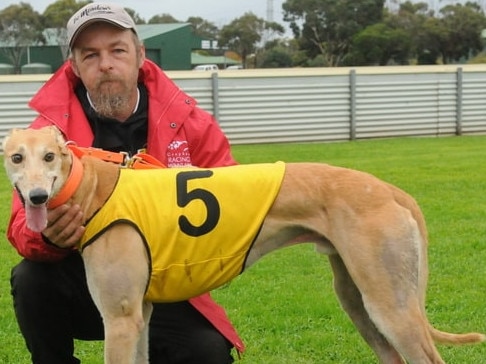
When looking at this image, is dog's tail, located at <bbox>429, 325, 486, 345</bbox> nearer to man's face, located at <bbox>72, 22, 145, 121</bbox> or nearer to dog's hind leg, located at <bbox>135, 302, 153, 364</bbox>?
dog's hind leg, located at <bbox>135, 302, 153, 364</bbox>

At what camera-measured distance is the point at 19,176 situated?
3.35m

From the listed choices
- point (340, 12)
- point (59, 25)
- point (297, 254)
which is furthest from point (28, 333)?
point (340, 12)

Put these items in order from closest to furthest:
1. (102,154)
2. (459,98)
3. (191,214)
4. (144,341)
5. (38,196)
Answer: (38,196)
(191,214)
(102,154)
(144,341)
(459,98)

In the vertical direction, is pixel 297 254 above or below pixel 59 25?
below

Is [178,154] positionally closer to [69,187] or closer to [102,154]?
[102,154]

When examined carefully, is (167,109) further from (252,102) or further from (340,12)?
(340,12)

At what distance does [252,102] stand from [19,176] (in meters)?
15.5

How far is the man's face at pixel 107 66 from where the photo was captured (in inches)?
167

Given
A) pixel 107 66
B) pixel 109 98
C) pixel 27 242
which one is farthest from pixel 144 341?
pixel 107 66

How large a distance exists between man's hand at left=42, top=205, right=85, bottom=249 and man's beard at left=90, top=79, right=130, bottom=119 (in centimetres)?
81

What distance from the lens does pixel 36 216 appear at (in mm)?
3375

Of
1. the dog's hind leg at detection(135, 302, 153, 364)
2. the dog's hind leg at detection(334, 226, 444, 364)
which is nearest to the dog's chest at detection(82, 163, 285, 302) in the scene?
the dog's hind leg at detection(135, 302, 153, 364)

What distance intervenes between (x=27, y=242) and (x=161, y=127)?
0.90 m

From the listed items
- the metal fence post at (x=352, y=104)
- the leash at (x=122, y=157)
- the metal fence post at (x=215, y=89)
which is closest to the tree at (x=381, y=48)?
the metal fence post at (x=352, y=104)
